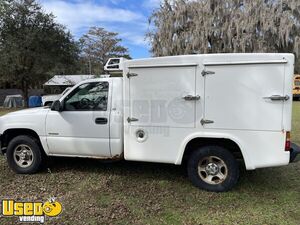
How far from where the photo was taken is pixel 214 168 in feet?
14.9

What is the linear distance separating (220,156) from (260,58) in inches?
64.0

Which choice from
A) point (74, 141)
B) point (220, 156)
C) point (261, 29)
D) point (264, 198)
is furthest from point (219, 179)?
point (261, 29)

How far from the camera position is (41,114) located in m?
5.23

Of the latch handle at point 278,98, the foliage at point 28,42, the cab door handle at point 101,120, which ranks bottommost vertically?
the cab door handle at point 101,120

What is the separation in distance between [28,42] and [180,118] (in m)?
19.9

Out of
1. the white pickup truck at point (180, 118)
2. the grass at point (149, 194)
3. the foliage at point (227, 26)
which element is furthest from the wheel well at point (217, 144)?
the foliage at point (227, 26)

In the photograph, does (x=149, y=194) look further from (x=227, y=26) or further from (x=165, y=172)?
(x=227, y=26)

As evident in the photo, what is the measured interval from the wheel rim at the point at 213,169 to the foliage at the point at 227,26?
17949 millimetres

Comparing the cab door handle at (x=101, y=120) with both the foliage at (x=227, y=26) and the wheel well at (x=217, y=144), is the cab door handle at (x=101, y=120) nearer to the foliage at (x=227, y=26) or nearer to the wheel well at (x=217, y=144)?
the wheel well at (x=217, y=144)

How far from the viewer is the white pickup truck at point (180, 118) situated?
13.5ft

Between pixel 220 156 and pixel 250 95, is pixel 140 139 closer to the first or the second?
pixel 220 156

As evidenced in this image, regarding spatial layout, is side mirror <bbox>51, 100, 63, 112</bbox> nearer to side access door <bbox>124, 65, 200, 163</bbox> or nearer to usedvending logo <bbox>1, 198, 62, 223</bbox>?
side access door <bbox>124, 65, 200, 163</bbox>

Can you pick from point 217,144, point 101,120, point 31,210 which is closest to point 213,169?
point 217,144

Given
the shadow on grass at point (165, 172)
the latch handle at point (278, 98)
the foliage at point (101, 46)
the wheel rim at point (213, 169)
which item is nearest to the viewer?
the latch handle at point (278, 98)
